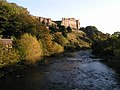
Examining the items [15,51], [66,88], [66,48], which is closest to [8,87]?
[66,88]

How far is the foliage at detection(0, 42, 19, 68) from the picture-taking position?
68762 mm

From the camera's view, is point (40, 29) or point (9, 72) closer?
point (9, 72)

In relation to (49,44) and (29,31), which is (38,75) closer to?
(29,31)

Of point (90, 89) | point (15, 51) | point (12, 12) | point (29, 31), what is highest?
point (12, 12)

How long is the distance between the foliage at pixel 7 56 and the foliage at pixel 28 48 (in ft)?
14.5

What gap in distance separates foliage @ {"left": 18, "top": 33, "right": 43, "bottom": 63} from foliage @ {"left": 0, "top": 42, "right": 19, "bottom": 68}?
4.42 metres

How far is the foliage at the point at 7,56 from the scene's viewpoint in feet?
226

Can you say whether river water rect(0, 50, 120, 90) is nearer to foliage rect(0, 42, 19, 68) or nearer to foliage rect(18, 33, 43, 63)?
foliage rect(0, 42, 19, 68)

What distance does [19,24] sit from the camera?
100812mm

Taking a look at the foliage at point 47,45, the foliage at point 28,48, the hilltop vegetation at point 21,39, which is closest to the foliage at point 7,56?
the hilltop vegetation at point 21,39

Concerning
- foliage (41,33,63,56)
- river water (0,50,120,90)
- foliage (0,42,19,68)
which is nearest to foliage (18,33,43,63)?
foliage (0,42,19,68)

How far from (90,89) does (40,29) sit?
7205 cm

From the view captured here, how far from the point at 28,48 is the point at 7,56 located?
17374mm

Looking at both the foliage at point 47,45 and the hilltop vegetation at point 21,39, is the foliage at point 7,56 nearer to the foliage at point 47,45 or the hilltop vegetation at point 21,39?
the hilltop vegetation at point 21,39
